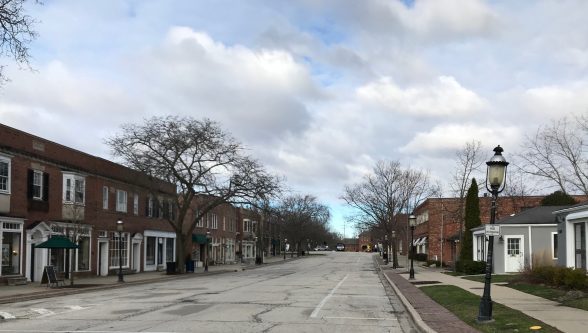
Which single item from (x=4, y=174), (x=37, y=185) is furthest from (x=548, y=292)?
(x=37, y=185)

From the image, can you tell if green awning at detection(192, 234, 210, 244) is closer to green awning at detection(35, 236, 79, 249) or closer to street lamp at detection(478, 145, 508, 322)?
green awning at detection(35, 236, 79, 249)

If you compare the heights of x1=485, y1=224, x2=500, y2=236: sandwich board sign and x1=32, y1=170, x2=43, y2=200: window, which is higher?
x1=32, y1=170, x2=43, y2=200: window

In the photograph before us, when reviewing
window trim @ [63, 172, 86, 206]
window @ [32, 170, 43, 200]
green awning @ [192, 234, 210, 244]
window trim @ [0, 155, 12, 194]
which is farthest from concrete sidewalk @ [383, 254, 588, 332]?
green awning @ [192, 234, 210, 244]

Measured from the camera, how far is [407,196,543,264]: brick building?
63312mm

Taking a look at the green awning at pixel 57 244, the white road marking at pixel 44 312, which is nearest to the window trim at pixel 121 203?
the green awning at pixel 57 244

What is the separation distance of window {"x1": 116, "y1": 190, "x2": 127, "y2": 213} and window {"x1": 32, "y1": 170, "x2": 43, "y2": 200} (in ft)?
32.6

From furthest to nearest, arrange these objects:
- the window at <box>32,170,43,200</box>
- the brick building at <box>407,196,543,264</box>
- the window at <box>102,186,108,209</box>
→ the brick building at <box>407,196,543,264</box>
the window at <box>102,186,108,209</box>
the window at <box>32,170,43,200</box>

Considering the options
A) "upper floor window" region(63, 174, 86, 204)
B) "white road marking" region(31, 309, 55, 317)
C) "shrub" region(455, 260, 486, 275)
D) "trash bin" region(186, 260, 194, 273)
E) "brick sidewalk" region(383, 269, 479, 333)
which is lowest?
"trash bin" region(186, 260, 194, 273)

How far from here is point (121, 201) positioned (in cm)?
4316

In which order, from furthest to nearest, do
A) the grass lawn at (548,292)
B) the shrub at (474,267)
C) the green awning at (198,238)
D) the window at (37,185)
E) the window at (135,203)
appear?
the green awning at (198,238) < the window at (135,203) < the shrub at (474,267) < the window at (37,185) < the grass lawn at (548,292)

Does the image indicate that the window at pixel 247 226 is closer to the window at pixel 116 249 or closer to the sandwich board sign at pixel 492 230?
the window at pixel 116 249

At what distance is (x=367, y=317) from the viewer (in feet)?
52.1

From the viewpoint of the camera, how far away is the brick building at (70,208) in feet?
97.6

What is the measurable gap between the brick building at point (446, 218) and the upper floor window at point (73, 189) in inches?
1389
